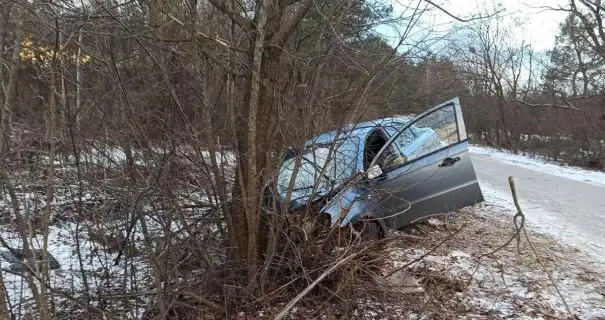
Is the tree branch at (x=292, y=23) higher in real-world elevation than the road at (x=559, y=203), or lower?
Result: higher

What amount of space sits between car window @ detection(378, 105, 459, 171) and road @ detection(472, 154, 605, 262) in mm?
2218

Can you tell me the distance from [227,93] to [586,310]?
3687mm

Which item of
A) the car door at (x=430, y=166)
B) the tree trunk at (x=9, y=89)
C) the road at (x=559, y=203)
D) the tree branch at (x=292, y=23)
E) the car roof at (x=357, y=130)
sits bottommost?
the road at (x=559, y=203)

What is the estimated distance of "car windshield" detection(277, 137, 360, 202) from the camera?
480 cm

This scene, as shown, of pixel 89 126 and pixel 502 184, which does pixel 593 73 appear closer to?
pixel 502 184

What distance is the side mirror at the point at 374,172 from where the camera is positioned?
207 inches

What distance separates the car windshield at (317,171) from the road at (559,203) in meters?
3.46

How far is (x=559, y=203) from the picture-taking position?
9.92 meters

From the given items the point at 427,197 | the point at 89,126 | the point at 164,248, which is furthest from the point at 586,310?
the point at 89,126

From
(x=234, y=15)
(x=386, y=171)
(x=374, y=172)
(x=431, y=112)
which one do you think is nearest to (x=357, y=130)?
(x=374, y=172)

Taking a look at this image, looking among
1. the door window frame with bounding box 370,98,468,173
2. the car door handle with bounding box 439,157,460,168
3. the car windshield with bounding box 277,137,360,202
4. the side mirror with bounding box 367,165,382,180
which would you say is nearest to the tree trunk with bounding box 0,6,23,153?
the car windshield with bounding box 277,137,360,202

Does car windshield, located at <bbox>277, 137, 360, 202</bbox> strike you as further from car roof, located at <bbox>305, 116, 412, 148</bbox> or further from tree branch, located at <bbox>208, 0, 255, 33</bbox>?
tree branch, located at <bbox>208, 0, 255, 33</bbox>

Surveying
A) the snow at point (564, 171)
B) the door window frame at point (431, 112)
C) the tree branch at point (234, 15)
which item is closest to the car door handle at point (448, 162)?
the door window frame at point (431, 112)

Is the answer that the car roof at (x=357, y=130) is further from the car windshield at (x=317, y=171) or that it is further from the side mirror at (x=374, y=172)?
the side mirror at (x=374, y=172)
